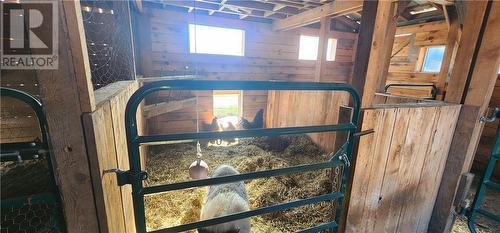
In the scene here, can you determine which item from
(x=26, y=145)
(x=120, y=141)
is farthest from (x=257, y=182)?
(x=26, y=145)

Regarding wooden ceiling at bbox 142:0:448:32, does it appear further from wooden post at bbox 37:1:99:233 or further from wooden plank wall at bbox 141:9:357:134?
wooden post at bbox 37:1:99:233

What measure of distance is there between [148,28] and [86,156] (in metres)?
3.92

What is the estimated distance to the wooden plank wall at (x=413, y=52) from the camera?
4.69 metres

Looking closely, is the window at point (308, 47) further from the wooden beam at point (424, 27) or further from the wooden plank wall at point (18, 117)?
the wooden plank wall at point (18, 117)

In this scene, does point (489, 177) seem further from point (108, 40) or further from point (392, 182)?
point (108, 40)

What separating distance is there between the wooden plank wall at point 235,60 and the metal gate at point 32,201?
324 cm

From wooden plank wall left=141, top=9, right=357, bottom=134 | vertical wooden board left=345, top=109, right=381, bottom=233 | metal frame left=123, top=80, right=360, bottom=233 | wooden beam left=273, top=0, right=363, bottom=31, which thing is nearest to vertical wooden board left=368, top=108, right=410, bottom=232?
vertical wooden board left=345, top=109, right=381, bottom=233

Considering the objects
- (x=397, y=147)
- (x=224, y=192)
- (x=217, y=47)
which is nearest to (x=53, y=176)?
(x=224, y=192)

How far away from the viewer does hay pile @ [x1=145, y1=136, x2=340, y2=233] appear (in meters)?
2.04

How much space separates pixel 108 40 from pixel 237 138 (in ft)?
4.52

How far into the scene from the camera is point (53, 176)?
621 mm

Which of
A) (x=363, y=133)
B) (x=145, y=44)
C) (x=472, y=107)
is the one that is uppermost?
(x=145, y=44)

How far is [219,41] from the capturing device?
15.1ft

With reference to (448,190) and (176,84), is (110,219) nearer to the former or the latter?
(176,84)
